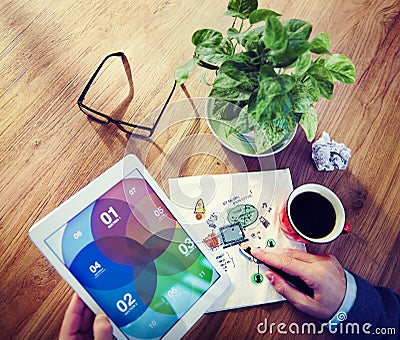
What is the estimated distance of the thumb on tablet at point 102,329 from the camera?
571 mm

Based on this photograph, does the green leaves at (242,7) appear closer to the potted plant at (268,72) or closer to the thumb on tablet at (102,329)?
the potted plant at (268,72)

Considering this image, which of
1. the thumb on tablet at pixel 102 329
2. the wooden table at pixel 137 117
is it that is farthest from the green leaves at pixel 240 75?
the thumb on tablet at pixel 102 329

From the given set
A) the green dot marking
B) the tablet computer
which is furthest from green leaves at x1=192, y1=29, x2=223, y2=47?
the green dot marking

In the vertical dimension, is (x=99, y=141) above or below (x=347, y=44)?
above

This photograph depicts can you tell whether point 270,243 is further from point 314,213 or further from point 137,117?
point 137,117

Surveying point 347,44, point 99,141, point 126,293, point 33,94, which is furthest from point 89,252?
point 347,44

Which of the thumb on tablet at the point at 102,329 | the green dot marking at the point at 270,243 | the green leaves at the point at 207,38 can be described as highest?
the green leaves at the point at 207,38

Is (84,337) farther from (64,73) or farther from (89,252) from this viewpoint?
(64,73)

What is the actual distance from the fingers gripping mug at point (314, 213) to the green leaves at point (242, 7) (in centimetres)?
28

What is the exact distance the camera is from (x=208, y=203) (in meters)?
0.69

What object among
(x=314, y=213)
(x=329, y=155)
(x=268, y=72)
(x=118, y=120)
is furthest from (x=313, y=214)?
(x=118, y=120)

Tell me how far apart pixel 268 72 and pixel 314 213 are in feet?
0.90

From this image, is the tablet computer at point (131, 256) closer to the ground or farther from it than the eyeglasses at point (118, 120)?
closer to the ground

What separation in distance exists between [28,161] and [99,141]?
129 millimetres
